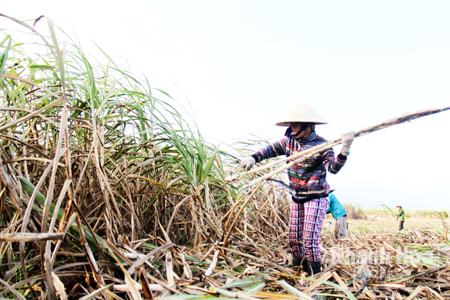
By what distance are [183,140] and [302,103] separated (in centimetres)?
106

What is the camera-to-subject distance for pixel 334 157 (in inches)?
92.7

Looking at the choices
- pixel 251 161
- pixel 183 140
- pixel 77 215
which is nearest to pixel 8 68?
pixel 183 140

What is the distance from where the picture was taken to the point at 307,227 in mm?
2377

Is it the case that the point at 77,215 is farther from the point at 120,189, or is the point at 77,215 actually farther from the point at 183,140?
the point at 183,140

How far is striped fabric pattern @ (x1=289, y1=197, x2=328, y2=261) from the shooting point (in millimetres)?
2344

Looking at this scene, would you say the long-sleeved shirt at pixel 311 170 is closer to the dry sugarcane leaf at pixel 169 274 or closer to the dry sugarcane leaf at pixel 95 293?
the dry sugarcane leaf at pixel 169 274

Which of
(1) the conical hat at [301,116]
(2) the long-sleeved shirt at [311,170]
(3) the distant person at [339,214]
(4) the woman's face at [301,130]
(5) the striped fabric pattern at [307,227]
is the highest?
(1) the conical hat at [301,116]

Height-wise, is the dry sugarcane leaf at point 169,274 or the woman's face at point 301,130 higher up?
the woman's face at point 301,130

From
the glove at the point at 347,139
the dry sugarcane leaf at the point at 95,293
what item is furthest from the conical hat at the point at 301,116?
the dry sugarcane leaf at the point at 95,293

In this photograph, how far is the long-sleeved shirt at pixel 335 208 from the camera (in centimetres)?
496

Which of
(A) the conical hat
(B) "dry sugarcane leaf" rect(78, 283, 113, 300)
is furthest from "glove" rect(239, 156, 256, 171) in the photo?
(B) "dry sugarcane leaf" rect(78, 283, 113, 300)

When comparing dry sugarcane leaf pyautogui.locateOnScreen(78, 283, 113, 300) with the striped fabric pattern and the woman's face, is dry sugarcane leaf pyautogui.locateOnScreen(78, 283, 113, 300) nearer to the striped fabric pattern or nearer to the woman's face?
the striped fabric pattern

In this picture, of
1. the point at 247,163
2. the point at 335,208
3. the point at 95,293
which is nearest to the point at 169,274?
the point at 95,293

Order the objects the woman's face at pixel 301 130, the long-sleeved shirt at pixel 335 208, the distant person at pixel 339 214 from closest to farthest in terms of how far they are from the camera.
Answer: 1. the woman's face at pixel 301 130
2. the distant person at pixel 339 214
3. the long-sleeved shirt at pixel 335 208
